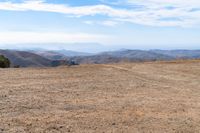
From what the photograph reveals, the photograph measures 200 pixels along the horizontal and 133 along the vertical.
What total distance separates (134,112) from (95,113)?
1365 millimetres

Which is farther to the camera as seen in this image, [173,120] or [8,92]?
[8,92]

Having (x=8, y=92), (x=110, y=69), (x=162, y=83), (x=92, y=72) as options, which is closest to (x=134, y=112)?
(x=8, y=92)

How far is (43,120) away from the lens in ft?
35.9

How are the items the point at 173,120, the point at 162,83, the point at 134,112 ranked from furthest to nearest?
the point at 162,83 → the point at 134,112 → the point at 173,120

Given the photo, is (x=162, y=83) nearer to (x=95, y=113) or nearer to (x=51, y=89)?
(x=51, y=89)

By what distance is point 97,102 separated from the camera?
45.9 feet

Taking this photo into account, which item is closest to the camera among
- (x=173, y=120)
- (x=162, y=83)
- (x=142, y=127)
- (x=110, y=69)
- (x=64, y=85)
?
(x=142, y=127)

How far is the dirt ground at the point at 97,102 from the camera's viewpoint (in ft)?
35.2

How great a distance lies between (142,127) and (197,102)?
194 inches

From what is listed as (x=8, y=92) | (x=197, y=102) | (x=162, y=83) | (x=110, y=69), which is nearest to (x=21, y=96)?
(x=8, y=92)

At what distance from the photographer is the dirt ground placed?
35.2 feet

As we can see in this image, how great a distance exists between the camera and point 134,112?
12.7 m

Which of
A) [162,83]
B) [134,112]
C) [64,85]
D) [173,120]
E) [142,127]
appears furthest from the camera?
[162,83]

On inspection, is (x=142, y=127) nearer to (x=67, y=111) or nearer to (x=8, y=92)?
(x=67, y=111)
